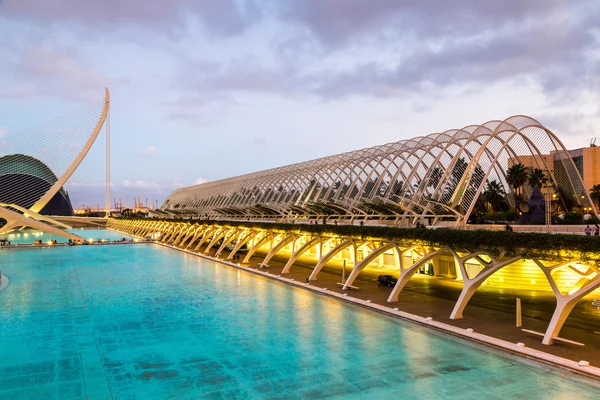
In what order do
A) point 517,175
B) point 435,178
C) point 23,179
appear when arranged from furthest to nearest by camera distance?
1. point 23,179
2. point 435,178
3. point 517,175

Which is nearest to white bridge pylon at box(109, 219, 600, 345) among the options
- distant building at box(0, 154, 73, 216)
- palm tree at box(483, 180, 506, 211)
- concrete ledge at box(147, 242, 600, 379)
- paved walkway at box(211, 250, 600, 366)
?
paved walkway at box(211, 250, 600, 366)

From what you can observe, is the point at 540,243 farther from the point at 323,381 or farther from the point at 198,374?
the point at 198,374

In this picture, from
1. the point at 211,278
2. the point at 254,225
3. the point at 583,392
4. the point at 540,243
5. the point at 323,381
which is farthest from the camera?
the point at 254,225

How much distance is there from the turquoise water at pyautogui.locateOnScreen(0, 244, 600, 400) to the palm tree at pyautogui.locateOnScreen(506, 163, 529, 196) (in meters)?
24.2

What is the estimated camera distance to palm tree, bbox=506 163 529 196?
42188 mm

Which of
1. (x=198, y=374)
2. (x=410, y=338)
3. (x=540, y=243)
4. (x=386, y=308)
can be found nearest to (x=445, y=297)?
(x=386, y=308)

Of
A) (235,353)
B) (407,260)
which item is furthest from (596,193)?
(235,353)

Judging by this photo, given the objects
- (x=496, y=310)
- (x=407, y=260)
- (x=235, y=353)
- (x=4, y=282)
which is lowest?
(x=235, y=353)

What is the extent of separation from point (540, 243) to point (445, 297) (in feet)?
36.5

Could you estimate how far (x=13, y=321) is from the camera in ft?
75.4

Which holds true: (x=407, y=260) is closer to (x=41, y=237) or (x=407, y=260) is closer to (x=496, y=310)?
(x=496, y=310)

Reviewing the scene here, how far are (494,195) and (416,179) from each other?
8.22 meters

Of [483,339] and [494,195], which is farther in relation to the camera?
[494,195]

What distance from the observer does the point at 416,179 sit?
4947 centimetres
